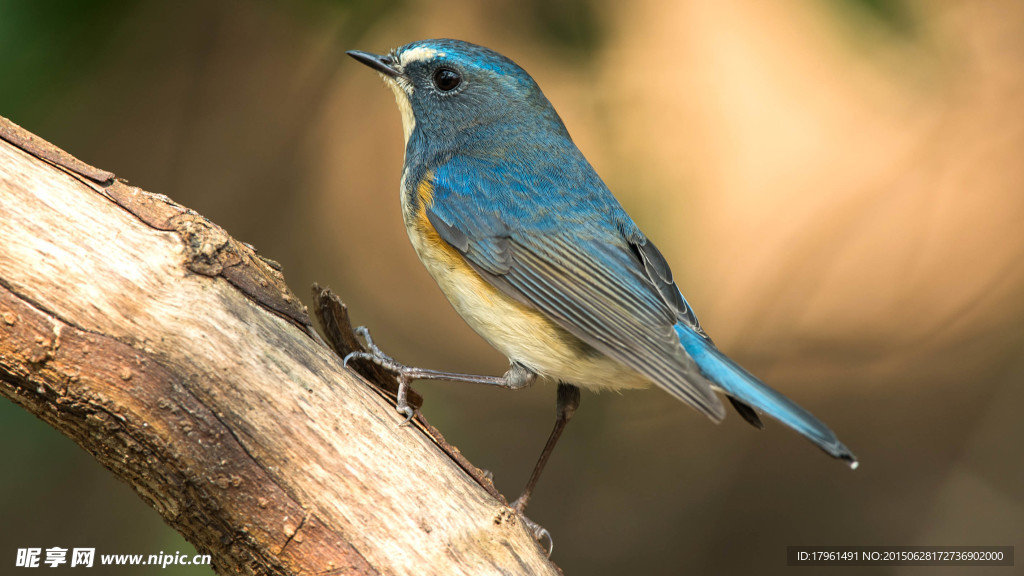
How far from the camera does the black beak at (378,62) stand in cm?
330

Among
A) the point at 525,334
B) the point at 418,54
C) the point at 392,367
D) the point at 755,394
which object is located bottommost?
the point at 392,367

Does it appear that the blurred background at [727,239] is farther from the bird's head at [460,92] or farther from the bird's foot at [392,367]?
the bird's foot at [392,367]

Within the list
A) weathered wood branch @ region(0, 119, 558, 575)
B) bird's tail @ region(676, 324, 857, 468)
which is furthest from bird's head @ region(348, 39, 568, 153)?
weathered wood branch @ region(0, 119, 558, 575)

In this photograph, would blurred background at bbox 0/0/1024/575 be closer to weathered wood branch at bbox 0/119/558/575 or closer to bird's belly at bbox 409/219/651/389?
bird's belly at bbox 409/219/651/389

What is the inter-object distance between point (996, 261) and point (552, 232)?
314 centimetres

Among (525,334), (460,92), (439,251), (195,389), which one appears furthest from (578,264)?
(195,389)

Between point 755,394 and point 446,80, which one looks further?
point 446,80

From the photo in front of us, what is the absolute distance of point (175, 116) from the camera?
395 cm

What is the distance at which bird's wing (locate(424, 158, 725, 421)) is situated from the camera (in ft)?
8.36

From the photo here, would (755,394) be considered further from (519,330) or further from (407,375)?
(407,375)

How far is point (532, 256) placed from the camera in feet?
9.25

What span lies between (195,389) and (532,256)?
1.26 m

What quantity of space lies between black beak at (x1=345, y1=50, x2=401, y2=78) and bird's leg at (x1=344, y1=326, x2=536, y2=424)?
1176mm

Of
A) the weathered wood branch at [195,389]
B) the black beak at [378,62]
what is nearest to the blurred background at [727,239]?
the black beak at [378,62]
